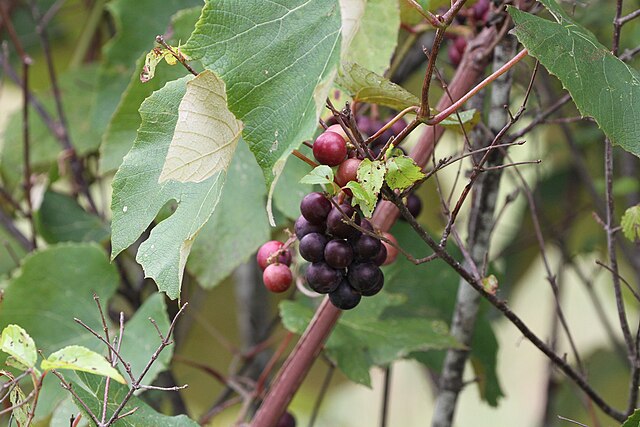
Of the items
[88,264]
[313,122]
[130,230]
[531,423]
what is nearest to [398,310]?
[88,264]

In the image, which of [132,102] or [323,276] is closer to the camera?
[323,276]

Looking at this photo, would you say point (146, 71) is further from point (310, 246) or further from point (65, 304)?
point (65, 304)

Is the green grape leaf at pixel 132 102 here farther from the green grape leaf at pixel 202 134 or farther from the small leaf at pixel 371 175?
the small leaf at pixel 371 175

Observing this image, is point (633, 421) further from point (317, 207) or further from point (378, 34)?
point (378, 34)

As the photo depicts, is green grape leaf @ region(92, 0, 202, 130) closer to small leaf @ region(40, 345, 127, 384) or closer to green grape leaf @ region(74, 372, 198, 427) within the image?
green grape leaf @ region(74, 372, 198, 427)

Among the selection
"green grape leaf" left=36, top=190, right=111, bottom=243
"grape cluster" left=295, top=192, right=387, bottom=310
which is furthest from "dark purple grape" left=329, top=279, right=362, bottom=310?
"green grape leaf" left=36, top=190, right=111, bottom=243

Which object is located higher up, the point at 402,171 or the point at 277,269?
the point at 402,171

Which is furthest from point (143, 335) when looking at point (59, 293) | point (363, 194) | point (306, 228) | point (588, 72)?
point (588, 72)
